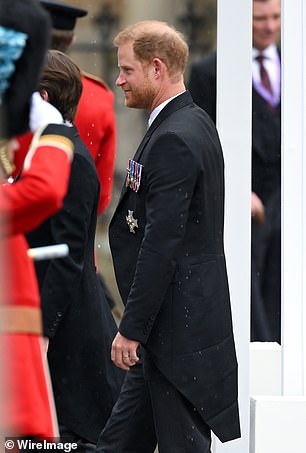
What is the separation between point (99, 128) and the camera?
7.65 m

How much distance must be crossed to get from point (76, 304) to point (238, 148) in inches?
34.1

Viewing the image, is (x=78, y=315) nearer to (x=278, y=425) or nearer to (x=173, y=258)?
(x=173, y=258)

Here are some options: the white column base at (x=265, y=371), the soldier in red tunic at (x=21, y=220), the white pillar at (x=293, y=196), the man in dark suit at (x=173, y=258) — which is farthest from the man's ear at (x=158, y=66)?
the white column base at (x=265, y=371)

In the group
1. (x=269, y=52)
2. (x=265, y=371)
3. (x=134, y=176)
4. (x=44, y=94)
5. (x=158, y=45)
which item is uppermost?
(x=269, y=52)

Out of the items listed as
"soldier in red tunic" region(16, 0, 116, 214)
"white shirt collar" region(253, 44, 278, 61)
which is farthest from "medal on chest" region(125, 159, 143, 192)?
"white shirt collar" region(253, 44, 278, 61)

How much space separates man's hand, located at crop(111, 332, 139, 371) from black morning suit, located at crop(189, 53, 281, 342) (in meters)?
3.48

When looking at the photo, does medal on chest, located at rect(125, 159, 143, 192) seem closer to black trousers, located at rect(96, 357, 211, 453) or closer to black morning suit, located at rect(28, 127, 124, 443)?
black morning suit, located at rect(28, 127, 124, 443)

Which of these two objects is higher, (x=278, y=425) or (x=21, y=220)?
(x=21, y=220)

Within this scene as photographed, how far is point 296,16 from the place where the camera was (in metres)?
6.50

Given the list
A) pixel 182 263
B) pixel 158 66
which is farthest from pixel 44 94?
pixel 182 263

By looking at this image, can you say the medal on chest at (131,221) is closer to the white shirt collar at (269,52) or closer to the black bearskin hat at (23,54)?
the black bearskin hat at (23,54)

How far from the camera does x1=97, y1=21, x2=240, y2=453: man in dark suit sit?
17.9ft

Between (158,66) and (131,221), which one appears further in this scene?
(158,66)

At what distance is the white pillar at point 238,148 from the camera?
6223mm
